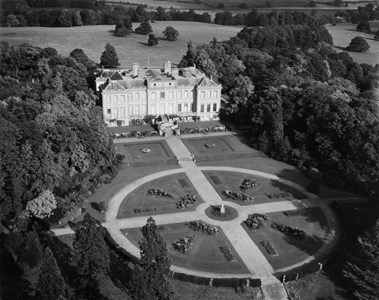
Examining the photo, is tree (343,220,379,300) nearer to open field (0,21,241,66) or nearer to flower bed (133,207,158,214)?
flower bed (133,207,158,214)

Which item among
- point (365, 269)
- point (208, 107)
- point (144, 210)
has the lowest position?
point (144, 210)

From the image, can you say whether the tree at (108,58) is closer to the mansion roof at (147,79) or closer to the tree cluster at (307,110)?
the tree cluster at (307,110)

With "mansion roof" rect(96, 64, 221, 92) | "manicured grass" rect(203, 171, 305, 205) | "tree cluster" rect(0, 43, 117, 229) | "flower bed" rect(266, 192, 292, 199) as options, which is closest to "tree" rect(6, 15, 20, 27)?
"mansion roof" rect(96, 64, 221, 92)

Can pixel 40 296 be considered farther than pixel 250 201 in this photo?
No

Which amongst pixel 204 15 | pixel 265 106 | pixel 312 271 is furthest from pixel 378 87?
pixel 204 15

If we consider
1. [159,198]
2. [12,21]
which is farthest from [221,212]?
[12,21]

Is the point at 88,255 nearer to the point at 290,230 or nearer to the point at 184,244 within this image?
the point at 184,244

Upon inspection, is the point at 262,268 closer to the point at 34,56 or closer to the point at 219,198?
the point at 219,198
